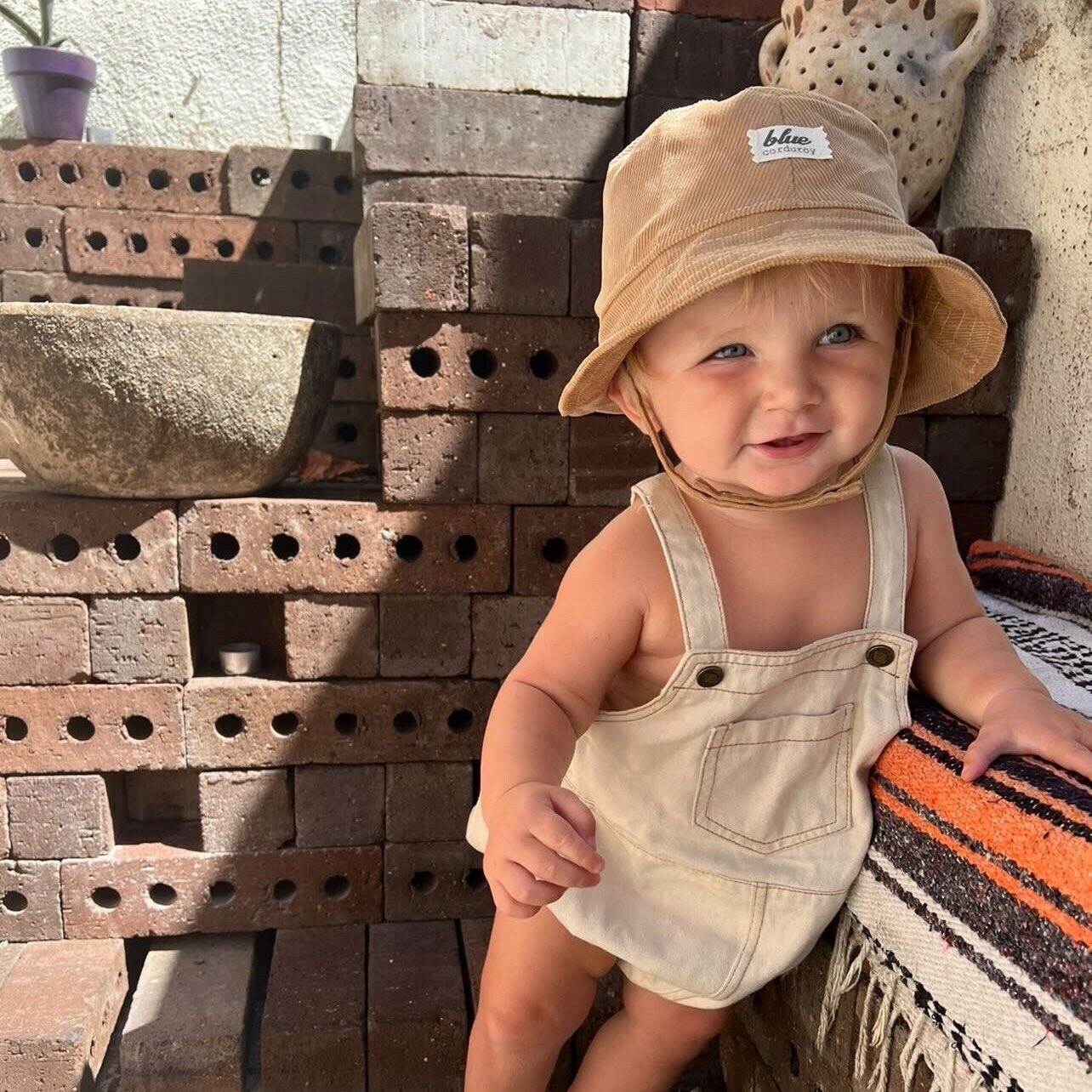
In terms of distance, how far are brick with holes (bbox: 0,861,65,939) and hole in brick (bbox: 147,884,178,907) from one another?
0.20 metres

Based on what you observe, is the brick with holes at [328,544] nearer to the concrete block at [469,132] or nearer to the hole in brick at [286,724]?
the hole in brick at [286,724]

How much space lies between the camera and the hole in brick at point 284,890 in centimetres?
224

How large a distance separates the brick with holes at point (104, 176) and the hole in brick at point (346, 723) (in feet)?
7.25

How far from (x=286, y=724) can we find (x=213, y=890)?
1.38 feet

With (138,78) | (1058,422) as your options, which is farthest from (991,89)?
(138,78)

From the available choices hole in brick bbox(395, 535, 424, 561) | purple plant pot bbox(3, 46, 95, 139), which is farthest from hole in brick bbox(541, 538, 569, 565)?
purple plant pot bbox(3, 46, 95, 139)

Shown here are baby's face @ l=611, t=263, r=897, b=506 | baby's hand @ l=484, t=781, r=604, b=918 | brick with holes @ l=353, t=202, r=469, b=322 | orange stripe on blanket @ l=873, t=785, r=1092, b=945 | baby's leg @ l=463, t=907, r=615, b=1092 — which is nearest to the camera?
orange stripe on blanket @ l=873, t=785, r=1092, b=945

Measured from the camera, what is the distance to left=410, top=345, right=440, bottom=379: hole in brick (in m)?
2.05

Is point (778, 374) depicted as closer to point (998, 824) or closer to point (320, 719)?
point (998, 824)

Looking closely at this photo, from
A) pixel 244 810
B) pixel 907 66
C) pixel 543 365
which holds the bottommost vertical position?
pixel 244 810

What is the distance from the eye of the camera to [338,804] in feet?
7.34

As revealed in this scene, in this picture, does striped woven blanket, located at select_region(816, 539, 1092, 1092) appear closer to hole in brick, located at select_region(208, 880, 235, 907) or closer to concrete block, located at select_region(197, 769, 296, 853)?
concrete block, located at select_region(197, 769, 296, 853)

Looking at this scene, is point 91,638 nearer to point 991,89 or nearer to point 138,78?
point 991,89

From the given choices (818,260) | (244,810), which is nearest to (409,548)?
(244,810)
